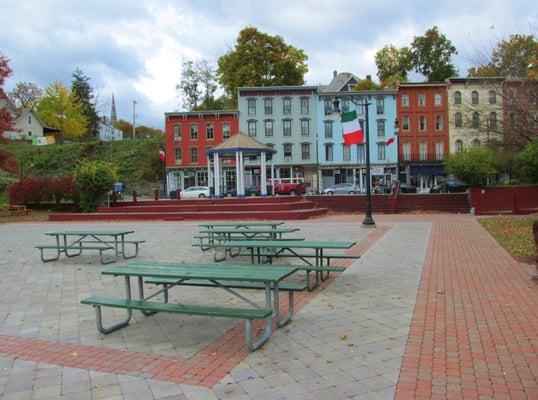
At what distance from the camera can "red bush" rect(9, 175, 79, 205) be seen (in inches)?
1179

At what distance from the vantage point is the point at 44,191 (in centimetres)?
3011

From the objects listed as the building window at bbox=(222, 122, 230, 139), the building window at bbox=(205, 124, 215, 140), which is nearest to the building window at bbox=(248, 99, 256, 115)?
the building window at bbox=(222, 122, 230, 139)

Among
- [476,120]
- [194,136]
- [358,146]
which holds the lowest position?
[476,120]

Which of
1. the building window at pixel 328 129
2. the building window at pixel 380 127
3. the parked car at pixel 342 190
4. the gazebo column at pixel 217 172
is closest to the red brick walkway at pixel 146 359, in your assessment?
the gazebo column at pixel 217 172

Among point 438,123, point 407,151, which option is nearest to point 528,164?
point 407,151

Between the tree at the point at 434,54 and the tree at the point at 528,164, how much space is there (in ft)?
153

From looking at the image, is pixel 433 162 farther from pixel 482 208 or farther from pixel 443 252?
pixel 443 252

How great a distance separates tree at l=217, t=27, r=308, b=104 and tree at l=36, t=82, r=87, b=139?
26.3 meters

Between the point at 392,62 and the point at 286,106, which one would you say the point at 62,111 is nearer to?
the point at 286,106

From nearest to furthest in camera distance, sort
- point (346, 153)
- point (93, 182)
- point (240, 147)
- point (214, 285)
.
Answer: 1. point (214, 285)
2. point (93, 182)
3. point (240, 147)
4. point (346, 153)

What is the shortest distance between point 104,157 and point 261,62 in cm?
2327

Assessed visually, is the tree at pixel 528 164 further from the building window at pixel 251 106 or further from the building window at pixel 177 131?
the building window at pixel 177 131

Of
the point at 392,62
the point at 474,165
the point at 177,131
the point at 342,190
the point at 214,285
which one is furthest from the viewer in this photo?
the point at 392,62

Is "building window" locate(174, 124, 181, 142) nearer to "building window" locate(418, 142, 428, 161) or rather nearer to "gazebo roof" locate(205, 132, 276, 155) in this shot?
"building window" locate(418, 142, 428, 161)
